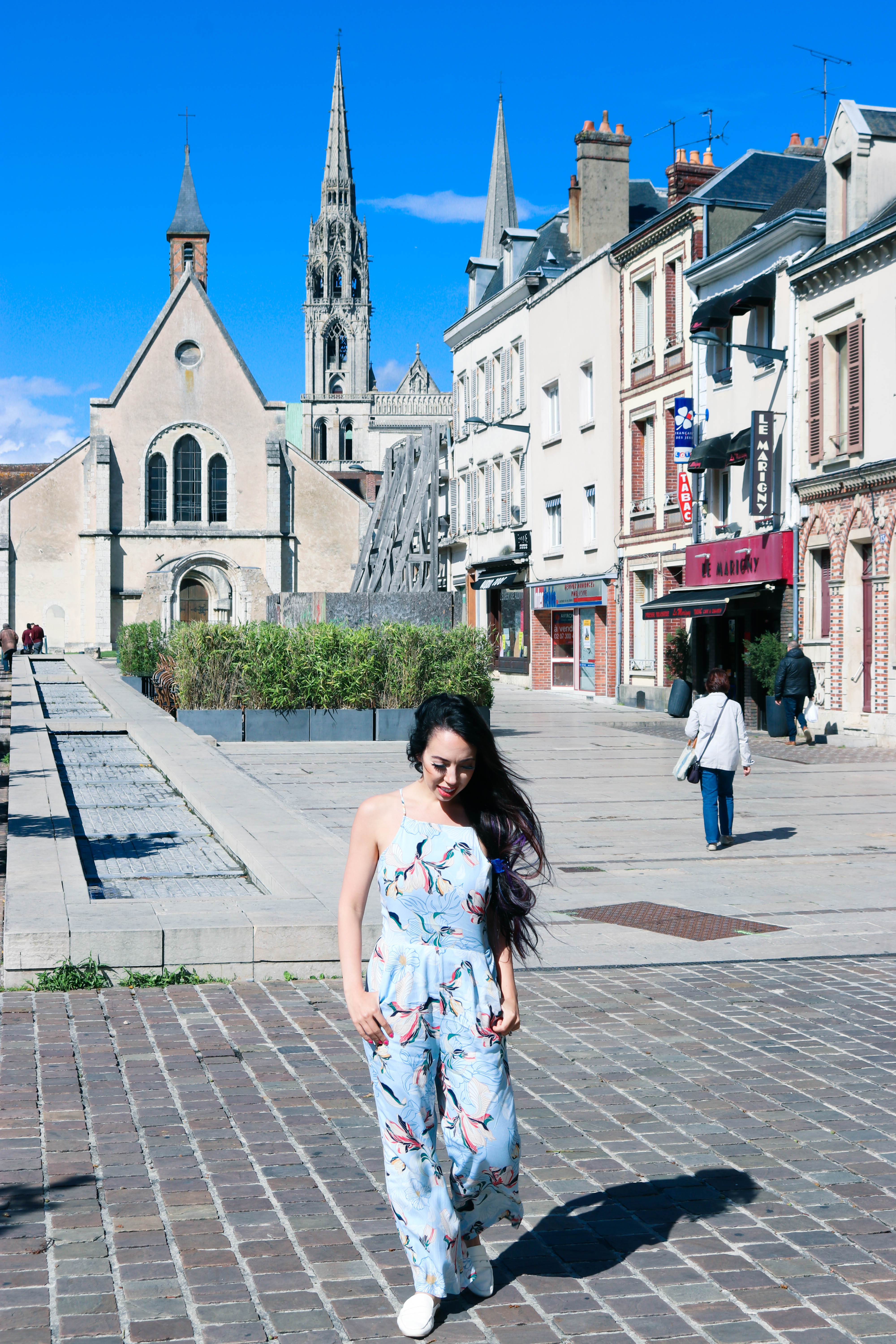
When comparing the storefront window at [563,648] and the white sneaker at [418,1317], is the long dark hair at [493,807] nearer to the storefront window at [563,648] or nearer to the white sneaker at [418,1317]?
the white sneaker at [418,1317]

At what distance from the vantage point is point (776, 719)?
22.7 meters

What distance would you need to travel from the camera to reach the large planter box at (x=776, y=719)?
22.5 metres

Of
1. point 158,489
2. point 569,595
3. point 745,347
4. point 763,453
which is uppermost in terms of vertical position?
point 158,489

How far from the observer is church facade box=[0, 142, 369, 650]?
184ft

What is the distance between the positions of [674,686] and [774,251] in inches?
321

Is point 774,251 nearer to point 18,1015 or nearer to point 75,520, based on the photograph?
point 18,1015

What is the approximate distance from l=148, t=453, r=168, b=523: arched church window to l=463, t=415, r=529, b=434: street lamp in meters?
20.7

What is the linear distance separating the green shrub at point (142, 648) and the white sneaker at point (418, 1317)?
24203mm

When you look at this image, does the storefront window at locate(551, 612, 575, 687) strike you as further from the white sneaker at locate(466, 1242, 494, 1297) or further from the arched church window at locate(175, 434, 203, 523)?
the white sneaker at locate(466, 1242, 494, 1297)

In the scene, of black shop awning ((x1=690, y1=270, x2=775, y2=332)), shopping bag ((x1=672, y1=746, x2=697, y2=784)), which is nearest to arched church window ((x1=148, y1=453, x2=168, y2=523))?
black shop awning ((x1=690, y1=270, x2=775, y2=332))

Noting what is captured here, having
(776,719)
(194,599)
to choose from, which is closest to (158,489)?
(194,599)

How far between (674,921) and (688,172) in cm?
2578

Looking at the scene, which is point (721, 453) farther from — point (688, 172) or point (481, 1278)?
point (481, 1278)

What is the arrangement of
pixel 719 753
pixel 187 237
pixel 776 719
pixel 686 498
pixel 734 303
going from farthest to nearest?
pixel 187 237 → pixel 686 498 → pixel 734 303 → pixel 776 719 → pixel 719 753
